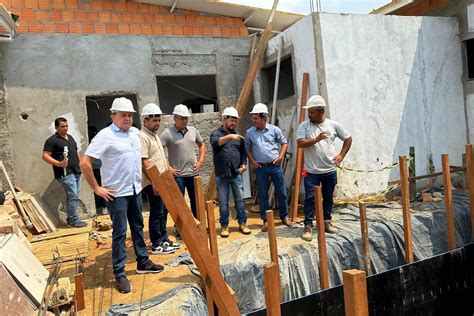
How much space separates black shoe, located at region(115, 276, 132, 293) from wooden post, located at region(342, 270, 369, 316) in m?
2.13

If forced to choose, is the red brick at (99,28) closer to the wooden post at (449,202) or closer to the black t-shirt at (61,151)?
the black t-shirt at (61,151)

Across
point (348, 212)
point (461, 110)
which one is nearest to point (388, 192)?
point (348, 212)

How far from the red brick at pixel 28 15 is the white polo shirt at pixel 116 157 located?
441cm

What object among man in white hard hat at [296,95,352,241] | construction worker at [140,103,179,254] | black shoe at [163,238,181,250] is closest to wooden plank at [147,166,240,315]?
construction worker at [140,103,179,254]

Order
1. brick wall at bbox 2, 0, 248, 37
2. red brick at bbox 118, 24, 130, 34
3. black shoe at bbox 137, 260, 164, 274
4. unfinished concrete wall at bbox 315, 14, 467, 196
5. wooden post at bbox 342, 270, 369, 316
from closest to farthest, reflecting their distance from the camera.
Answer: wooden post at bbox 342, 270, 369, 316, black shoe at bbox 137, 260, 164, 274, unfinished concrete wall at bbox 315, 14, 467, 196, brick wall at bbox 2, 0, 248, 37, red brick at bbox 118, 24, 130, 34

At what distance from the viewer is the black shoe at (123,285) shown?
3.55m

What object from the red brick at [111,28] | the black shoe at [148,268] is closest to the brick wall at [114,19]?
the red brick at [111,28]

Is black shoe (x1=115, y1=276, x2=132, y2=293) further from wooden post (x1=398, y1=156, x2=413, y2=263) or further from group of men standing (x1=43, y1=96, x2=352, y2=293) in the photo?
wooden post (x1=398, y1=156, x2=413, y2=263)

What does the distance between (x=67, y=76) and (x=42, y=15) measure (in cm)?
113

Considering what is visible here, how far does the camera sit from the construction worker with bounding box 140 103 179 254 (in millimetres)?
4272

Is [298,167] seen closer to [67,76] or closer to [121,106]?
[121,106]

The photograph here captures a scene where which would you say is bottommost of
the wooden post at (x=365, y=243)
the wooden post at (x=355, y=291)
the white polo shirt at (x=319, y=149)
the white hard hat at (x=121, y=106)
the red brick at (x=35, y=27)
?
the wooden post at (x=365, y=243)

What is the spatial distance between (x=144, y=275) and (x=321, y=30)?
4.60 meters

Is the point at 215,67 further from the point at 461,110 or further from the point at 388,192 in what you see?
the point at 461,110
